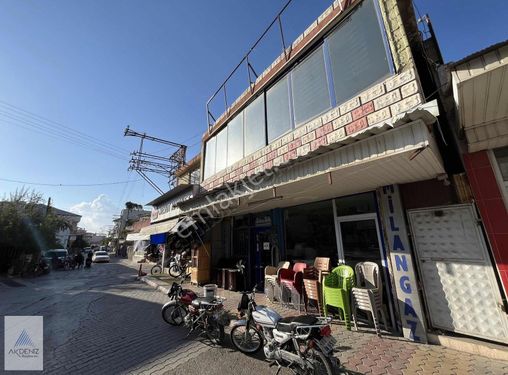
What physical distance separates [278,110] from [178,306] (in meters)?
6.75

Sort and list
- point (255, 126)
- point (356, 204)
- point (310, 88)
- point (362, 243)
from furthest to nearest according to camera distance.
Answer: point (255, 126) < point (310, 88) < point (356, 204) < point (362, 243)

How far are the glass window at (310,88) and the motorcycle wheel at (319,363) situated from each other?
17.8 feet

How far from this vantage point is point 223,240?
37.9ft

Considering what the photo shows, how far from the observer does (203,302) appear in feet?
17.9

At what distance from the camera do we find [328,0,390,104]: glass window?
512 cm

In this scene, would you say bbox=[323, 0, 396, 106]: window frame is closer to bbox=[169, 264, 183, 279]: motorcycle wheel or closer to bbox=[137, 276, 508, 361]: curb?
bbox=[137, 276, 508, 361]: curb

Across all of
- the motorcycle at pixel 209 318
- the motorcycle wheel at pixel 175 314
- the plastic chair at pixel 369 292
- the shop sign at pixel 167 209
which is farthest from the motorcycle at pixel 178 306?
the shop sign at pixel 167 209

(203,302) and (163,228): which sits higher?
(163,228)

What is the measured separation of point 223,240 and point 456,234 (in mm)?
8999

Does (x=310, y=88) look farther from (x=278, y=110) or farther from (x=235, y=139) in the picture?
(x=235, y=139)

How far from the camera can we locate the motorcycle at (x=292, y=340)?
3.38 meters

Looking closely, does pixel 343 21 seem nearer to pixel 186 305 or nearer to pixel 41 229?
pixel 186 305

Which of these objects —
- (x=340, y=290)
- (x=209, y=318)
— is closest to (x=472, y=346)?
(x=340, y=290)

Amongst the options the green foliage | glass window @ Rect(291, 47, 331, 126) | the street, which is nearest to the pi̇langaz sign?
the street
